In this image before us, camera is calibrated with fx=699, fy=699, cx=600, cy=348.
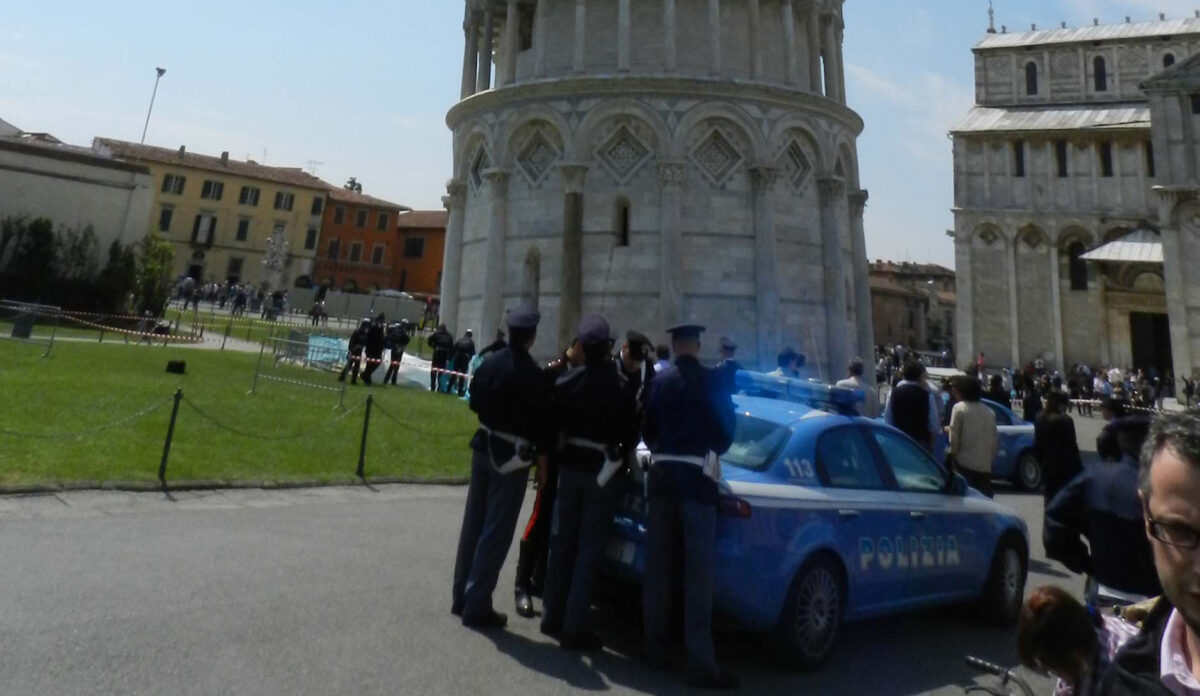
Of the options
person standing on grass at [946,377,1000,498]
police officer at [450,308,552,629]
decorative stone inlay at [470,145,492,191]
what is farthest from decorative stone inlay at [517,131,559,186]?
police officer at [450,308,552,629]

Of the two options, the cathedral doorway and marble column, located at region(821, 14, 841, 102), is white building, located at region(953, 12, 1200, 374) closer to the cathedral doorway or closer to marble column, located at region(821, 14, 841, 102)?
the cathedral doorway

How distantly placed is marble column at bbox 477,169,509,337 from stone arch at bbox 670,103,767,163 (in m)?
5.39

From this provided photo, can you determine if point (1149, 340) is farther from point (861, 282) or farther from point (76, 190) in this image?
point (76, 190)

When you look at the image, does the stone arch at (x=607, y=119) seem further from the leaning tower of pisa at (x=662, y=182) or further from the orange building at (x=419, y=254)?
the orange building at (x=419, y=254)

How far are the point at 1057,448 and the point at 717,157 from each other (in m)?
15.7

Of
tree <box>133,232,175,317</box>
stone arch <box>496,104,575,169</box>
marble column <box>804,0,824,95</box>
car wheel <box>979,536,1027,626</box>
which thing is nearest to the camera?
car wheel <box>979,536,1027,626</box>

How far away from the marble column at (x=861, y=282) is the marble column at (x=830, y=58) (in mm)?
3935

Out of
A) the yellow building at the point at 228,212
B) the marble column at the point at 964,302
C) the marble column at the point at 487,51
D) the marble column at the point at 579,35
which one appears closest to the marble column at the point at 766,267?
the marble column at the point at 579,35

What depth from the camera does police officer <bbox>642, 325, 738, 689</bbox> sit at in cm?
431

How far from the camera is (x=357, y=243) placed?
2891 inches

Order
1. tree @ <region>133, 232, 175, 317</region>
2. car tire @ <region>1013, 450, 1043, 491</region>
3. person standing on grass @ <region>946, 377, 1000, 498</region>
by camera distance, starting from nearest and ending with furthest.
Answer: person standing on grass @ <region>946, 377, 1000, 498</region>
car tire @ <region>1013, 450, 1043, 491</region>
tree @ <region>133, 232, 175, 317</region>

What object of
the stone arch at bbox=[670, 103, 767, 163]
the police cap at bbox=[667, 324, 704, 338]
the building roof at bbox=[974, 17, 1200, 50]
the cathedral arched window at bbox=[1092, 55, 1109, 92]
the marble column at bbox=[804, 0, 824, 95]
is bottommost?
the police cap at bbox=[667, 324, 704, 338]

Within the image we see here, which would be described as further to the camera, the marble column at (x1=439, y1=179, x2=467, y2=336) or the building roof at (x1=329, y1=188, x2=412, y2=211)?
the building roof at (x1=329, y1=188, x2=412, y2=211)

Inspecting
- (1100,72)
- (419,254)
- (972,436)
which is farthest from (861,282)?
(419,254)
